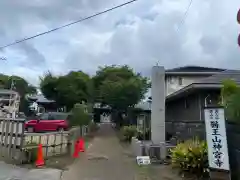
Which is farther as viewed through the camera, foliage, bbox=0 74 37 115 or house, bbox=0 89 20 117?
foliage, bbox=0 74 37 115

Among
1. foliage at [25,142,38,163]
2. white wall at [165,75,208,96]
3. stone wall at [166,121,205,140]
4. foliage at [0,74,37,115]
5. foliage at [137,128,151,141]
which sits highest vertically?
foliage at [0,74,37,115]

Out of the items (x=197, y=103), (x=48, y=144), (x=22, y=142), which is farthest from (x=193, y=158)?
(x=197, y=103)

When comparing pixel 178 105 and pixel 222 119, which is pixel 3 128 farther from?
pixel 178 105

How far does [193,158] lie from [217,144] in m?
1.30

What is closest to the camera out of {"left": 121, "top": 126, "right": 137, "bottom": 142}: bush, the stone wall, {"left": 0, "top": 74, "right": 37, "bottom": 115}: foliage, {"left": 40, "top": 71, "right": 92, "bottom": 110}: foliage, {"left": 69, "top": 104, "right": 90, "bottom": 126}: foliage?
the stone wall

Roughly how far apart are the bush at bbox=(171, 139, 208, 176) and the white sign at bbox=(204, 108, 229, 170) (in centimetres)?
92

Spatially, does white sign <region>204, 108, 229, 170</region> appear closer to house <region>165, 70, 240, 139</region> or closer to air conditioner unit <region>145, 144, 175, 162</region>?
house <region>165, 70, 240, 139</region>

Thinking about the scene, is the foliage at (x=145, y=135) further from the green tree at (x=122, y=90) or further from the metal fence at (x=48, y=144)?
the green tree at (x=122, y=90)

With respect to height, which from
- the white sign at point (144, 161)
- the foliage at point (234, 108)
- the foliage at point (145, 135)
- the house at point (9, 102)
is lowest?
the white sign at point (144, 161)

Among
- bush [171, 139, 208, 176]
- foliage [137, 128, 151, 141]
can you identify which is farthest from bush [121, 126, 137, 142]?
bush [171, 139, 208, 176]

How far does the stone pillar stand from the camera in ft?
45.3

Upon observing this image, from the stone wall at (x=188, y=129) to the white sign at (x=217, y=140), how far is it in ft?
9.27

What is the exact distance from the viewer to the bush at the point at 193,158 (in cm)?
845

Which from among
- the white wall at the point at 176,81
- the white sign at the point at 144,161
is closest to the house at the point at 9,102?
the white wall at the point at 176,81
